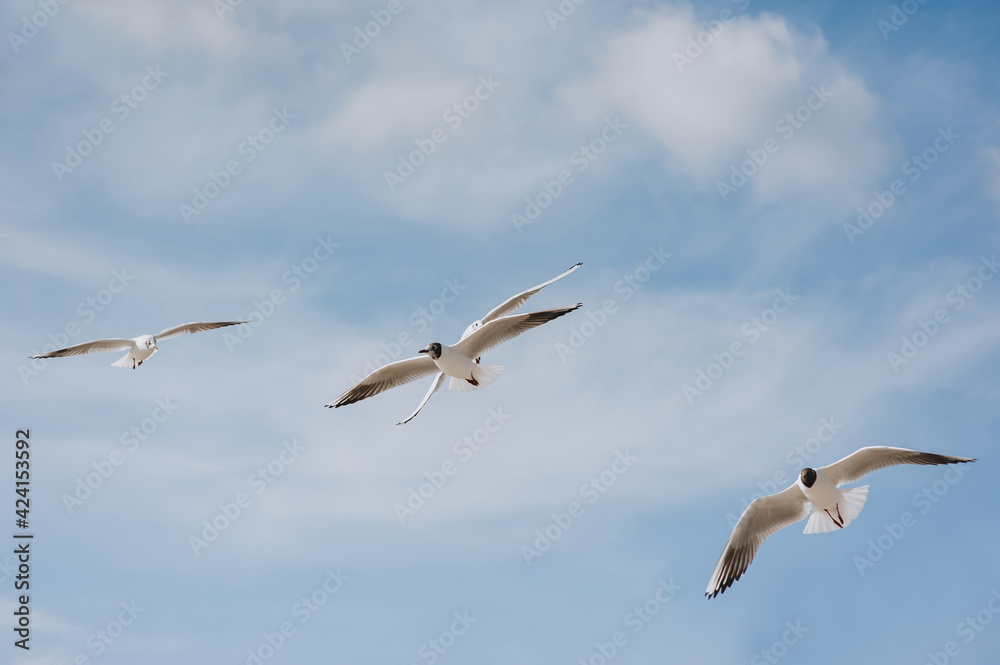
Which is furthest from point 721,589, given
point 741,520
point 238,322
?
point 238,322

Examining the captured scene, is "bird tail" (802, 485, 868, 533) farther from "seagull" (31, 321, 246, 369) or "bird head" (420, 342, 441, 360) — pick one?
"seagull" (31, 321, 246, 369)

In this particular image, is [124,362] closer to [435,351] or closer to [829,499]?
[435,351]

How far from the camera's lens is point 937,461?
10.9 meters

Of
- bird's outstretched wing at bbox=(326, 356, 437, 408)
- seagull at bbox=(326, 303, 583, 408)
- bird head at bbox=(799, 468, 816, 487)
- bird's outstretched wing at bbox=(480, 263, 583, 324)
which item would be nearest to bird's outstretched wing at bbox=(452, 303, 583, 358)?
seagull at bbox=(326, 303, 583, 408)

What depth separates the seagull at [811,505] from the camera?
11172 millimetres

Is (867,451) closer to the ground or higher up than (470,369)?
higher up

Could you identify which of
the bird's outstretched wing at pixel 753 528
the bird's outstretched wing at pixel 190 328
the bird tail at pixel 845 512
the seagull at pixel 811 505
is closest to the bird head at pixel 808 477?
Answer: the seagull at pixel 811 505

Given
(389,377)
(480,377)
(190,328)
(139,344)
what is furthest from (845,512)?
(139,344)

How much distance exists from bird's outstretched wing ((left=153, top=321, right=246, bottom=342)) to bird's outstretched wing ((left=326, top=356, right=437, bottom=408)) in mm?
4624

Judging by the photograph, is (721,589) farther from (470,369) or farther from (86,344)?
(86,344)

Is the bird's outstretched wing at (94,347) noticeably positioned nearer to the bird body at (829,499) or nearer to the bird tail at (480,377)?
the bird tail at (480,377)

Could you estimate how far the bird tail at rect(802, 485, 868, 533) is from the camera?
1121 centimetres

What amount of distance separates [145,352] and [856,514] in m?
10.9

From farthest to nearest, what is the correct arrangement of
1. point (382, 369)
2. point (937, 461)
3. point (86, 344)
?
point (86, 344) < point (382, 369) < point (937, 461)
